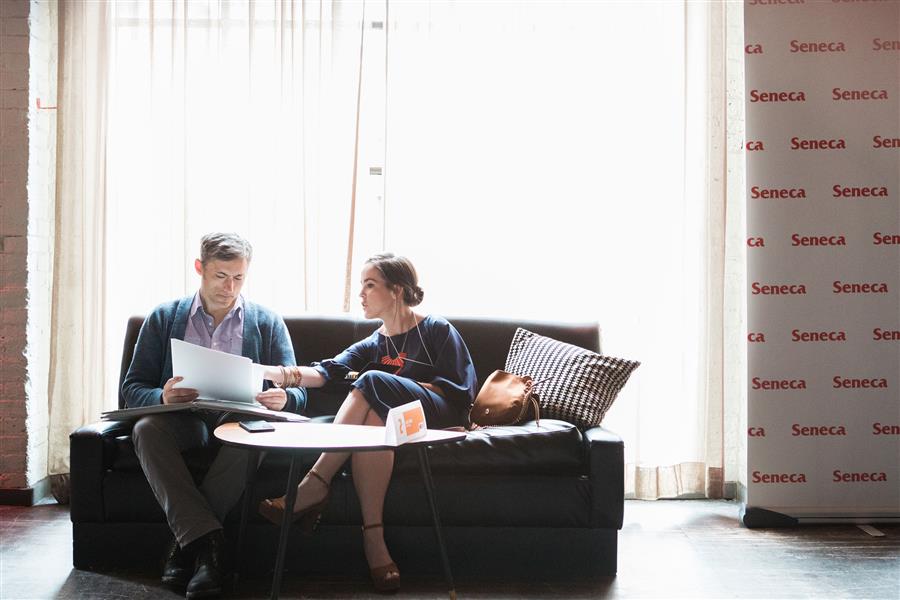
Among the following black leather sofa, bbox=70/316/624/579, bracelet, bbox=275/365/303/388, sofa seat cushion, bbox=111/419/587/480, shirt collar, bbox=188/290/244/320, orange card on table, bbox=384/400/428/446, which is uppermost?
shirt collar, bbox=188/290/244/320

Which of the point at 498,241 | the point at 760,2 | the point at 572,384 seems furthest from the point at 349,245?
the point at 760,2

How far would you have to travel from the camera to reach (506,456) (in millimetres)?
2973

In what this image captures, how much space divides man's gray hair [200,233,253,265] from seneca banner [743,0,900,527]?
1940 millimetres

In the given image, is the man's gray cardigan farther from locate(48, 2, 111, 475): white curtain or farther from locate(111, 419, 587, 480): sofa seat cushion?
locate(48, 2, 111, 475): white curtain

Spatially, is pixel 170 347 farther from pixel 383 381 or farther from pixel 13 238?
pixel 13 238

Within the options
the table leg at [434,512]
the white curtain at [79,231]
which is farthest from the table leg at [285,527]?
the white curtain at [79,231]

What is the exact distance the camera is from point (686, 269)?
4051 millimetres

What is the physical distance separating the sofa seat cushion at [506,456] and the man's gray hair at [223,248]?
0.87 m

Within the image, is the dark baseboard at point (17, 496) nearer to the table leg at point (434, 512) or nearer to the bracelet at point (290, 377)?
the bracelet at point (290, 377)

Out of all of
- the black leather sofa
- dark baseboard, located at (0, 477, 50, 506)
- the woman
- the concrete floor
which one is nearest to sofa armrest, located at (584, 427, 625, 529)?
the black leather sofa

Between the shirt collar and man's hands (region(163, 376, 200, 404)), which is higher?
the shirt collar

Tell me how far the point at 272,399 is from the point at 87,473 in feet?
2.10

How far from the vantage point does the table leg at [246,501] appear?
2.77 metres

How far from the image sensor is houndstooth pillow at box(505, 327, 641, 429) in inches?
128
